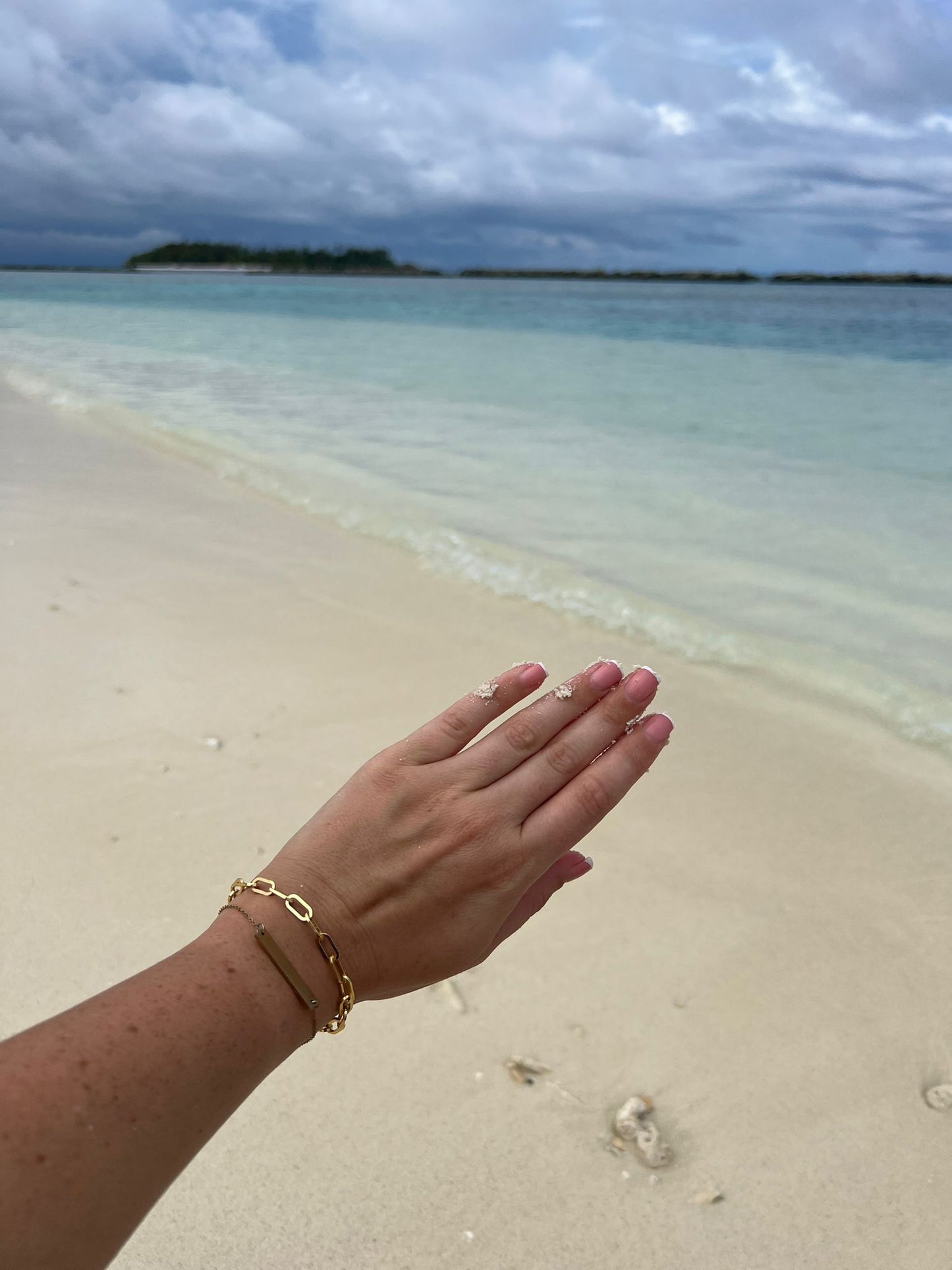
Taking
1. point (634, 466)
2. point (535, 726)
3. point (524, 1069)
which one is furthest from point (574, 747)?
point (634, 466)

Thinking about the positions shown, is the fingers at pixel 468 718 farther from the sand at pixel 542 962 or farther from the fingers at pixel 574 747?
the sand at pixel 542 962

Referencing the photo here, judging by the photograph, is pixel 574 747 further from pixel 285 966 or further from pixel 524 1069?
pixel 524 1069

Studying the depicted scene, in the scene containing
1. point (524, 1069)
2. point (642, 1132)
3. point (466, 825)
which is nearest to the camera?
point (466, 825)

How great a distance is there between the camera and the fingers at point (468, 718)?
4.80 ft

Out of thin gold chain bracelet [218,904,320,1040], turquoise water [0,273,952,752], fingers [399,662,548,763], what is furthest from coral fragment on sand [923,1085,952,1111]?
turquoise water [0,273,952,752]

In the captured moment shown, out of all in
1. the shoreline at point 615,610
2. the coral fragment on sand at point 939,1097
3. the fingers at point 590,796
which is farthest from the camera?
the shoreline at point 615,610

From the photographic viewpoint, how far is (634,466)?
24.4 ft

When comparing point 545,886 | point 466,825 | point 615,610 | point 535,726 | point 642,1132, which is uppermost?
point 535,726

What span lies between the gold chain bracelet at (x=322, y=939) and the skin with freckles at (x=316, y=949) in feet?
0.04

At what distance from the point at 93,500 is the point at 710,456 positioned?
4.81 metres

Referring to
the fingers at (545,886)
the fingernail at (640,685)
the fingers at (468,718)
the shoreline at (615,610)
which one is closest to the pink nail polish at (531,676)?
the fingers at (468,718)

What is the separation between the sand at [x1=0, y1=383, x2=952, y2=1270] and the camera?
4.91ft

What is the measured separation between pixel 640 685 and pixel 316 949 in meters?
0.59

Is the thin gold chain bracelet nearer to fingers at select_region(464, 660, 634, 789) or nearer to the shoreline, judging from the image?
fingers at select_region(464, 660, 634, 789)
